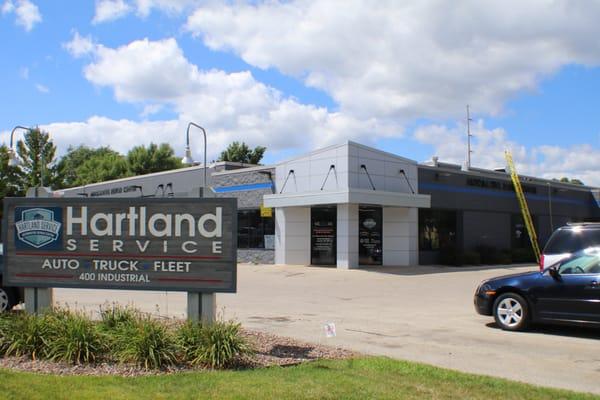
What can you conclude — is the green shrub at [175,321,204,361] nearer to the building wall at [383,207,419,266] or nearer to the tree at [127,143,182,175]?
the building wall at [383,207,419,266]

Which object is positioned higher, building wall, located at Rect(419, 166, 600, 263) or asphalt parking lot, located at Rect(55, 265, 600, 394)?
building wall, located at Rect(419, 166, 600, 263)

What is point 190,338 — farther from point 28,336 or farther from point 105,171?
point 105,171

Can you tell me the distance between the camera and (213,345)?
7152 mm

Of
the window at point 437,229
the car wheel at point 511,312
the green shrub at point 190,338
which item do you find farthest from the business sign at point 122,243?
the window at point 437,229

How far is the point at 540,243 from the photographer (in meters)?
37.6

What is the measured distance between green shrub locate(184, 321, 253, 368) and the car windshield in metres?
6.08

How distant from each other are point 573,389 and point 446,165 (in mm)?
30782

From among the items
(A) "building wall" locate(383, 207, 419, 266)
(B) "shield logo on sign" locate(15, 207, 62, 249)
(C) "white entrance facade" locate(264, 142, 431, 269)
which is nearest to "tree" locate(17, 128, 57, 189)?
(C) "white entrance facade" locate(264, 142, 431, 269)

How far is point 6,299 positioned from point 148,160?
176 ft

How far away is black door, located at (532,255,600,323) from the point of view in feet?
33.1

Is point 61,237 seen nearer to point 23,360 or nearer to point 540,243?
point 23,360

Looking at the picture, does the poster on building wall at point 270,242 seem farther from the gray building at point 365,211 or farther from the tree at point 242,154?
the tree at point 242,154

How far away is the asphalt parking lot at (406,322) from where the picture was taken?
8.07 m

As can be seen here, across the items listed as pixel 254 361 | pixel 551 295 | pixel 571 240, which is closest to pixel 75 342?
pixel 254 361
